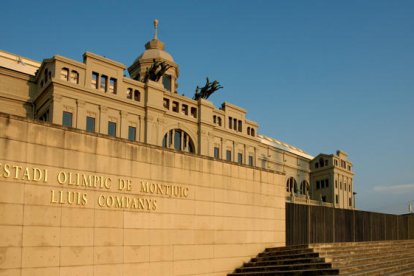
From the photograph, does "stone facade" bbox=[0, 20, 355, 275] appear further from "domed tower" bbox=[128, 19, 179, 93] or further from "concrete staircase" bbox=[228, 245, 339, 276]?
"domed tower" bbox=[128, 19, 179, 93]

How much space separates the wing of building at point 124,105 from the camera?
147ft

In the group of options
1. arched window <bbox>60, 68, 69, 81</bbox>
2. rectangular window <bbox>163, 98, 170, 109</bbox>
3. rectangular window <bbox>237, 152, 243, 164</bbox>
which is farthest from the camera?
rectangular window <bbox>237, 152, 243, 164</bbox>

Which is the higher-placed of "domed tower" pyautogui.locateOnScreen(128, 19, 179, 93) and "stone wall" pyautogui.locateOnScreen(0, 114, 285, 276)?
"domed tower" pyautogui.locateOnScreen(128, 19, 179, 93)


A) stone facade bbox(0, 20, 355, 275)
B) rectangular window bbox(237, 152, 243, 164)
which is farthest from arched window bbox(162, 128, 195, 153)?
stone facade bbox(0, 20, 355, 275)

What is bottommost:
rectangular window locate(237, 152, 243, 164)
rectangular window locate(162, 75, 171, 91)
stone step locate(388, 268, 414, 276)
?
stone step locate(388, 268, 414, 276)

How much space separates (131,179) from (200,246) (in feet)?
15.8

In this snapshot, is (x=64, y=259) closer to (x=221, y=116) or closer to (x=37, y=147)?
(x=37, y=147)

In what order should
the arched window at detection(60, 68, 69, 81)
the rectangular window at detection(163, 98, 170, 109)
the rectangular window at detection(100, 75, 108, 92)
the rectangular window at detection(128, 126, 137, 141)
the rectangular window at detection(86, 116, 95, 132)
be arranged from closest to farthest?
the arched window at detection(60, 68, 69, 81), the rectangular window at detection(86, 116, 95, 132), the rectangular window at detection(100, 75, 108, 92), the rectangular window at detection(128, 126, 137, 141), the rectangular window at detection(163, 98, 170, 109)

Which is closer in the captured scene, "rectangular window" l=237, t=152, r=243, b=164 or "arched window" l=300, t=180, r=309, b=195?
"rectangular window" l=237, t=152, r=243, b=164

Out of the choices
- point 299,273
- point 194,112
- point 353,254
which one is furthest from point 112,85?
point 299,273

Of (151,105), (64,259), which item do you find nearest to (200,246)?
(64,259)

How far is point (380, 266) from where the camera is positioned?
905 inches

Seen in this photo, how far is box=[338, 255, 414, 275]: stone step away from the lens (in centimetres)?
2038

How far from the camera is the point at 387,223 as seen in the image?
125 ft
